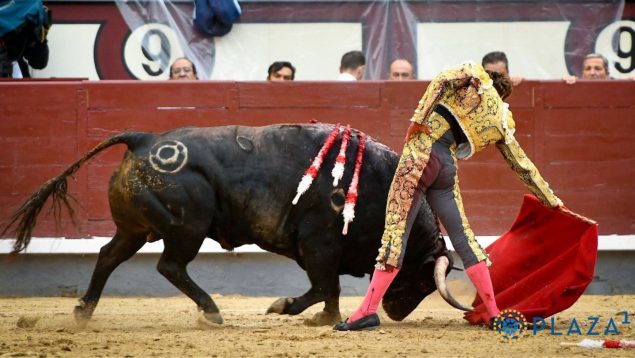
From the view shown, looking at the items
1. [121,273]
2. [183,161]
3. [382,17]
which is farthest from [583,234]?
[382,17]

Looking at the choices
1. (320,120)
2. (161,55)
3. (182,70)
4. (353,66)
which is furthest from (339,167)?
(161,55)

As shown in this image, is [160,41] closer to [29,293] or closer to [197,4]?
[197,4]

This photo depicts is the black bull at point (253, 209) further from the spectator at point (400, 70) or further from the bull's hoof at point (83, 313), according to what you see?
the spectator at point (400, 70)

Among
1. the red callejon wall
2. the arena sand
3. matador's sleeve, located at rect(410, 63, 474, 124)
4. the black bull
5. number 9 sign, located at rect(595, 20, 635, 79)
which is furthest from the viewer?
number 9 sign, located at rect(595, 20, 635, 79)

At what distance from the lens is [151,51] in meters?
9.46

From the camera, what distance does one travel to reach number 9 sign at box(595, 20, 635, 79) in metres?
9.63

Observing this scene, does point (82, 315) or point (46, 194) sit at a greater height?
point (46, 194)

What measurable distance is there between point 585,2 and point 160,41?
A: 324 cm

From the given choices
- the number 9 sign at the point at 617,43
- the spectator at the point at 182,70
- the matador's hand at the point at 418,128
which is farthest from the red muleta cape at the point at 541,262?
the number 9 sign at the point at 617,43

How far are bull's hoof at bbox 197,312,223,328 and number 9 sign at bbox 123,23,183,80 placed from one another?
3.73 metres

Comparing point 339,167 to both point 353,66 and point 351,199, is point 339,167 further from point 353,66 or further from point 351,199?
point 353,66

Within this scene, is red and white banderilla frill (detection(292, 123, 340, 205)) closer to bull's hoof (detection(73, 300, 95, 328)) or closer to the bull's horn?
the bull's horn

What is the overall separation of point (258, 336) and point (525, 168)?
1.43 m

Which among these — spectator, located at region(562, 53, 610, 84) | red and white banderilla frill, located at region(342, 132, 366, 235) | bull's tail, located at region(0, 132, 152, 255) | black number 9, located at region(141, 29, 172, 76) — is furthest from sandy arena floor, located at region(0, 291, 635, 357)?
black number 9, located at region(141, 29, 172, 76)
